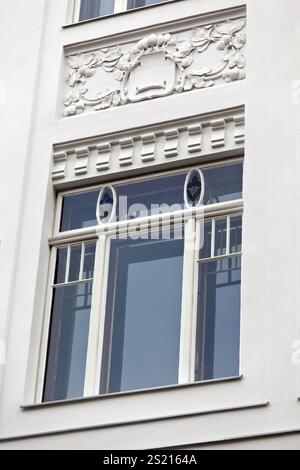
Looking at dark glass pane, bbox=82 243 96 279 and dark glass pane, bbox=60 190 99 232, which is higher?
dark glass pane, bbox=60 190 99 232

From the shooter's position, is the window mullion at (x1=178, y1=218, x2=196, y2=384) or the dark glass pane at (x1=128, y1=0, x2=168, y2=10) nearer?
the window mullion at (x1=178, y1=218, x2=196, y2=384)

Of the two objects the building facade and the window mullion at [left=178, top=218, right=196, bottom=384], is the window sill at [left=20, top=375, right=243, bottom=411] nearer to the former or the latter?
the building facade

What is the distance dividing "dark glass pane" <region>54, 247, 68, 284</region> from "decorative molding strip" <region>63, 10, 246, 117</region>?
165cm

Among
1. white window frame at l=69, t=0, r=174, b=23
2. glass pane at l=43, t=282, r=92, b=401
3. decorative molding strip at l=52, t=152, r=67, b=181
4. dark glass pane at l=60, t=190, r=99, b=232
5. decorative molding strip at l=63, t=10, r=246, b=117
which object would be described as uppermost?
white window frame at l=69, t=0, r=174, b=23

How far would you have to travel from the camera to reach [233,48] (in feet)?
51.8

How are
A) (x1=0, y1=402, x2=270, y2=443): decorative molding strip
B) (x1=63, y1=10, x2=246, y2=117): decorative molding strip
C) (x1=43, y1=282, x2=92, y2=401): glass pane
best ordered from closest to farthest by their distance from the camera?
(x1=0, y1=402, x2=270, y2=443): decorative molding strip, (x1=43, y1=282, x2=92, y2=401): glass pane, (x1=63, y1=10, x2=246, y2=117): decorative molding strip

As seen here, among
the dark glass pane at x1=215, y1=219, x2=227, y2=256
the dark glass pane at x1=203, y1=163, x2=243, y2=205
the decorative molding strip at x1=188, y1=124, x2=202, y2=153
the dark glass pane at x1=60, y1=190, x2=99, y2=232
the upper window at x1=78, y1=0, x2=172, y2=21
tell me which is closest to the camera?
the dark glass pane at x1=215, y1=219, x2=227, y2=256

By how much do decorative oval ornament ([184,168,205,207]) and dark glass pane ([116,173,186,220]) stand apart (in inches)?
2.5

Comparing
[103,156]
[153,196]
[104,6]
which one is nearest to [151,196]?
[153,196]

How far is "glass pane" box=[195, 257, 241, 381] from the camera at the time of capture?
1411 cm

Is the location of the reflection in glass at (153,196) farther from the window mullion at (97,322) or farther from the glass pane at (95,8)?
the glass pane at (95,8)

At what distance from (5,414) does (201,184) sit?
3.15m

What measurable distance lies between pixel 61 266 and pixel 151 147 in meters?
1.59

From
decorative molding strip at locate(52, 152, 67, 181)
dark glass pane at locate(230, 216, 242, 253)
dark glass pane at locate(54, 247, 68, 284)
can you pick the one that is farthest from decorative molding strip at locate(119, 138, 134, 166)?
dark glass pane at locate(230, 216, 242, 253)
